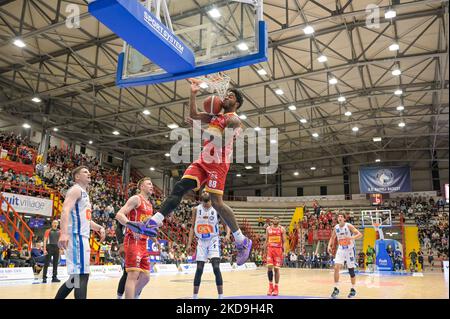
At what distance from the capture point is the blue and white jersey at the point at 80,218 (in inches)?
179

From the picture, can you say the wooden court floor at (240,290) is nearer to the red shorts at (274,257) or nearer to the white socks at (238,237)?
the red shorts at (274,257)

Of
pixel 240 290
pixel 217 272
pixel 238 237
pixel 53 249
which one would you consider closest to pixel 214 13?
pixel 238 237

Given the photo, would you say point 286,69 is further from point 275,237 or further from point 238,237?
point 238,237

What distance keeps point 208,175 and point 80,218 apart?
5.40 feet

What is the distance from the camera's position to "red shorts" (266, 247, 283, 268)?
30.3 feet

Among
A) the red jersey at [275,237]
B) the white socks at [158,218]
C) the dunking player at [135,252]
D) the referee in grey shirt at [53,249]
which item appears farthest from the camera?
the referee in grey shirt at [53,249]

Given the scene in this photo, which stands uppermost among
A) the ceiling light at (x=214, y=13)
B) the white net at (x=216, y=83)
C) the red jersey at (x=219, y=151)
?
the ceiling light at (x=214, y=13)

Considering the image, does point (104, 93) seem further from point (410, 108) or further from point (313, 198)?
point (313, 198)

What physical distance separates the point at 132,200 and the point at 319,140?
90.6ft

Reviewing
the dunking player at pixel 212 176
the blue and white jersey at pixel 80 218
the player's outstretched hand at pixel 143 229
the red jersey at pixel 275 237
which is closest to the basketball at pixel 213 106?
the dunking player at pixel 212 176

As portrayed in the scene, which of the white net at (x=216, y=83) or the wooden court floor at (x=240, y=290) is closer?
the white net at (x=216, y=83)

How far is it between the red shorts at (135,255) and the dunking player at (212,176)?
1.23 metres
